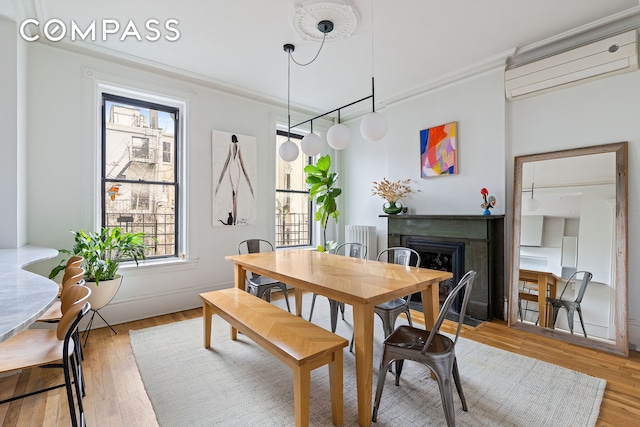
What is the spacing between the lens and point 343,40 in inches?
115

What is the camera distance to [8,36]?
2367mm

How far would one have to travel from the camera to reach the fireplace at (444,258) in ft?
11.5

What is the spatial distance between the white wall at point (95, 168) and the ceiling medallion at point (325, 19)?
178cm

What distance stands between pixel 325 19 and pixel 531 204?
273cm

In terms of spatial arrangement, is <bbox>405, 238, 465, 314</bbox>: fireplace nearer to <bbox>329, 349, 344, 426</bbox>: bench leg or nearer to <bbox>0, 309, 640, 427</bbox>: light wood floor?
<bbox>0, 309, 640, 427</bbox>: light wood floor

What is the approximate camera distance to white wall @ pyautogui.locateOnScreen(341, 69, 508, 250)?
3426mm

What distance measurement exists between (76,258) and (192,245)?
5.06ft

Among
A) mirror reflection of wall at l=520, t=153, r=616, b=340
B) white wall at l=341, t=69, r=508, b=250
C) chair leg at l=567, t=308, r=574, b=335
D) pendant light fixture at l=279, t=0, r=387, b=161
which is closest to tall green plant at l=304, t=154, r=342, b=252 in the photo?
white wall at l=341, t=69, r=508, b=250

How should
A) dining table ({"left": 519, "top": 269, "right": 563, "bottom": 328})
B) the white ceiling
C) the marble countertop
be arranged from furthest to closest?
dining table ({"left": 519, "top": 269, "right": 563, "bottom": 328})
the white ceiling
the marble countertop

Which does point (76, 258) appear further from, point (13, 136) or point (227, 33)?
point (227, 33)

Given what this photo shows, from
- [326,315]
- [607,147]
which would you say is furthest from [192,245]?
[607,147]

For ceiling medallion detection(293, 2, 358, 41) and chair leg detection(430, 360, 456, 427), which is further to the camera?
ceiling medallion detection(293, 2, 358, 41)

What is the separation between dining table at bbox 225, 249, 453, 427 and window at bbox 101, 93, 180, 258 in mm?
1387

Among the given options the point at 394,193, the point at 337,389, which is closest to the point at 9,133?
the point at 337,389
